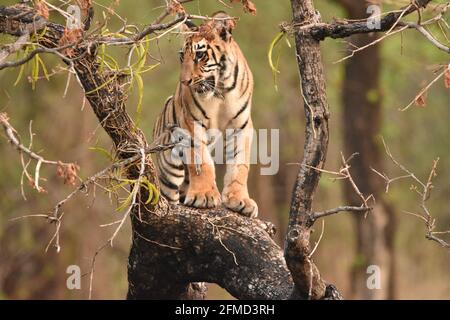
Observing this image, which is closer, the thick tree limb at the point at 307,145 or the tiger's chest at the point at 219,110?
the thick tree limb at the point at 307,145

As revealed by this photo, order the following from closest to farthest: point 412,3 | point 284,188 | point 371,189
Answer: point 412,3 → point 371,189 → point 284,188

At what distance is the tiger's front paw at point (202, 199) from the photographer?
23.0 ft

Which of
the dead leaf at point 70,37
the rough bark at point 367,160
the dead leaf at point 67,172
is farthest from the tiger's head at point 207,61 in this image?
the rough bark at point 367,160

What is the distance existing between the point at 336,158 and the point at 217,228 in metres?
13.3

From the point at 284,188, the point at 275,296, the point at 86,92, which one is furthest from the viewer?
the point at 284,188

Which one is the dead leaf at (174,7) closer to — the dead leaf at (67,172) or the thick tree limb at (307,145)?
the thick tree limb at (307,145)

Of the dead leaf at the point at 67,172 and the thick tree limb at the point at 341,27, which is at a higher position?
the thick tree limb at the point at 341,27

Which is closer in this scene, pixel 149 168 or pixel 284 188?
pixel 149 168

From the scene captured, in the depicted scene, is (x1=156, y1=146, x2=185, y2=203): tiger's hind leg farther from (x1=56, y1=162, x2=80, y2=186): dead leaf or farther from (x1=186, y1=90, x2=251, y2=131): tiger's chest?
(x1=56, y1=162, x2=80, y2=186): dead leaf

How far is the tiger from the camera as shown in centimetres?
712

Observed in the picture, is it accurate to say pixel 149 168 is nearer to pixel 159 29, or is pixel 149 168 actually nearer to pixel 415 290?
pixel 159 29

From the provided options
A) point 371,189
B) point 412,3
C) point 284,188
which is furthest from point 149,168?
point 284,188

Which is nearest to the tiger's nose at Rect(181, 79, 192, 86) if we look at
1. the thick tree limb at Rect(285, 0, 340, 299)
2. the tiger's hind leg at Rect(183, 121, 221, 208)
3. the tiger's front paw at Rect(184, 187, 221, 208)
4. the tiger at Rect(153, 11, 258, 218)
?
the tiger at Rect(153, 11, 258, 218)
